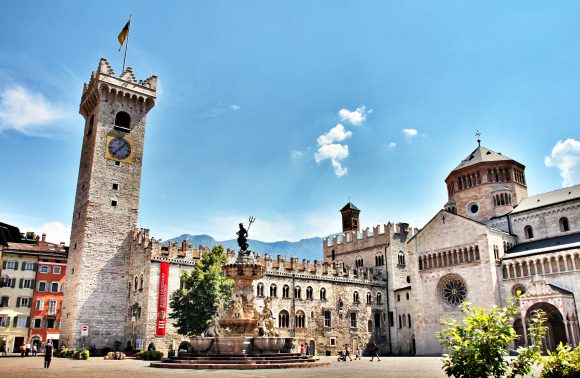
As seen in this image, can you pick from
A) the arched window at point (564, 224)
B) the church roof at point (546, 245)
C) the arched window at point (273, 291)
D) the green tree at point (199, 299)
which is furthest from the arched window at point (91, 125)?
the arched window at point (564, 224)

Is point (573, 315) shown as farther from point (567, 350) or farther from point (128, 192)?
point (128, 192)

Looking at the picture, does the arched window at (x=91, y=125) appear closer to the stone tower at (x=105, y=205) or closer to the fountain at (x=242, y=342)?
the stone tower at (x=105, y=205)

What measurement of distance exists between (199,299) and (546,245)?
1418 inches

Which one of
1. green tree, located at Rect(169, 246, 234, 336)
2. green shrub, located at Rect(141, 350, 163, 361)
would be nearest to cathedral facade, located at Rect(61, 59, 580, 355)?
green tree, located at Rect(169, 246, 234, 336)

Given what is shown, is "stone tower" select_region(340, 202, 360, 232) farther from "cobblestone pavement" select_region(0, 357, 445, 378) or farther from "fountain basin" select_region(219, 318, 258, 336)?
"fountain basin" select_region(219, 318, 258, 336)

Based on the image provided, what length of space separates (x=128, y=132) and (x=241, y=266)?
33.0 metres

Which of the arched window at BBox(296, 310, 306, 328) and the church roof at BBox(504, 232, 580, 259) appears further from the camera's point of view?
the arched window at BBox(296, 310, 306, 328)

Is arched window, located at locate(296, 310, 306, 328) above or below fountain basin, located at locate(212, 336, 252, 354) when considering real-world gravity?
above

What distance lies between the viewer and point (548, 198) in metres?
54.2

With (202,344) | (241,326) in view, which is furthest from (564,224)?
(202,344)

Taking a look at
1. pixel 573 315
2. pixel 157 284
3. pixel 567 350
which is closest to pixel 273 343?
pixel 567 350

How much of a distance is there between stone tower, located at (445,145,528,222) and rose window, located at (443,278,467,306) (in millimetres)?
11318

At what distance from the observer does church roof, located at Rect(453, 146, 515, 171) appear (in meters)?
60.3

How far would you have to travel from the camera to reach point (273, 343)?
80.8 feet
